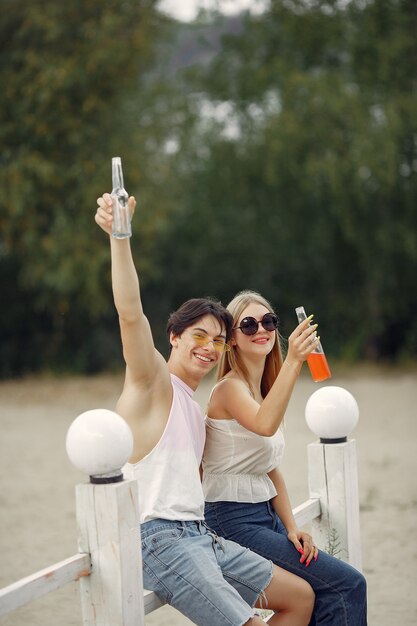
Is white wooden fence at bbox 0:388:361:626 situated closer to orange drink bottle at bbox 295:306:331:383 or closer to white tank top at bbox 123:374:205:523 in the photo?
white tank top at bbox 123:374:205:523

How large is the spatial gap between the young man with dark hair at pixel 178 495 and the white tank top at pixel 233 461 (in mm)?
130

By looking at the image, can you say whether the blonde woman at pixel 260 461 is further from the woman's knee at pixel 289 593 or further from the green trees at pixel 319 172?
the green trees at pixel 319 172

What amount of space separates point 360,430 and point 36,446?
3263 millimetres

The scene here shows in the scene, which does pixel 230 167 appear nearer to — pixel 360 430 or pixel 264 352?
pixel 360 430

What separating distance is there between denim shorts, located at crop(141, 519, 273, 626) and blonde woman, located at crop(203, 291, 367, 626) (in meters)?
0.22

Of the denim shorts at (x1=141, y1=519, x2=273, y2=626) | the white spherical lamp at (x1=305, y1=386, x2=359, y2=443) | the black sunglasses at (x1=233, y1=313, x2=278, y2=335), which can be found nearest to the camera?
the denim shorts at (x1=141, y1=519, x2=273, y2=626)

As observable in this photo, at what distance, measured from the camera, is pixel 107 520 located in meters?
1.98

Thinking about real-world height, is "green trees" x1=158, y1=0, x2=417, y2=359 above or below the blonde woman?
above

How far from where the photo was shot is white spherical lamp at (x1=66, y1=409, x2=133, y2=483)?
196 centimetres

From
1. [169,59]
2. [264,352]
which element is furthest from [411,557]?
[169,59]

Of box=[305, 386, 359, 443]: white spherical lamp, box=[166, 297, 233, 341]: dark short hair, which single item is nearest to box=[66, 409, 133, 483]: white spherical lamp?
box=[166, 297, 233, 341]: dark short hair

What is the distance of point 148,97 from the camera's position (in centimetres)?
1377

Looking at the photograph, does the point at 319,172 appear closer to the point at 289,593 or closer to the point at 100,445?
the point at 289,593

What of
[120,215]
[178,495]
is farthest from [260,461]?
[120,215]
